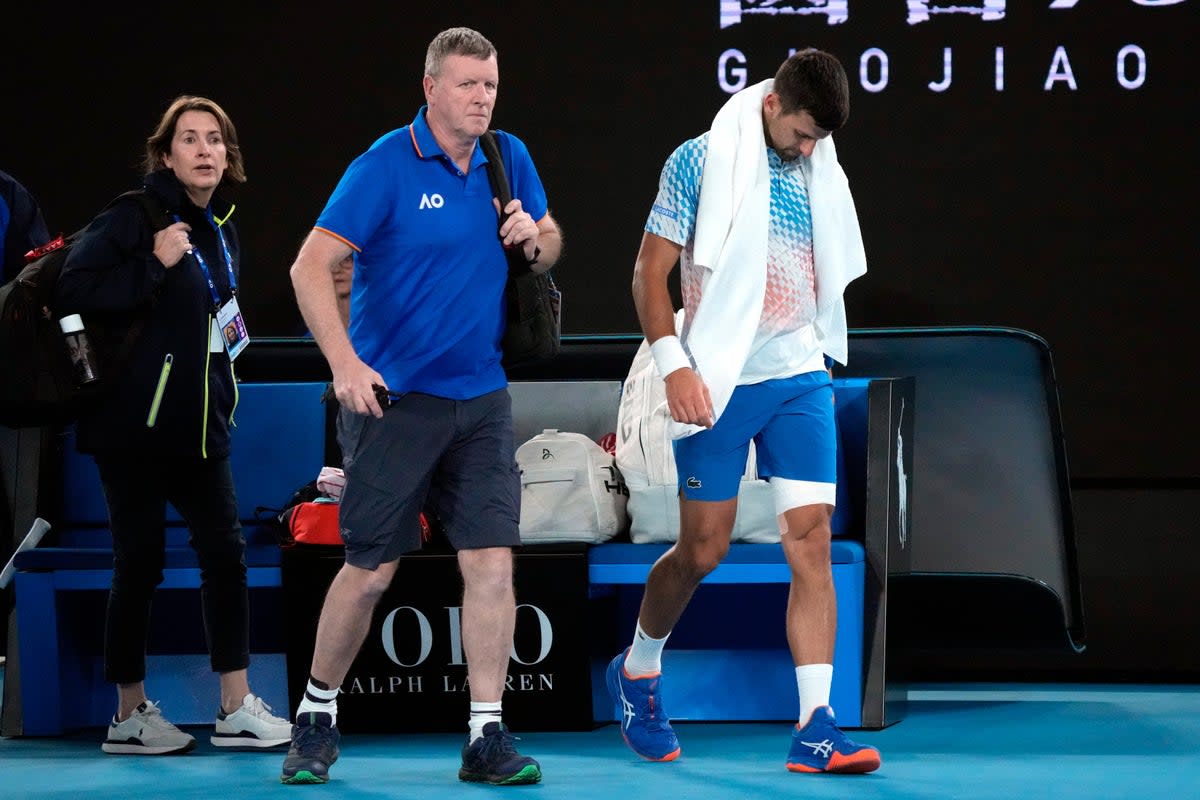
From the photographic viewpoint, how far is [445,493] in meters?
4.32

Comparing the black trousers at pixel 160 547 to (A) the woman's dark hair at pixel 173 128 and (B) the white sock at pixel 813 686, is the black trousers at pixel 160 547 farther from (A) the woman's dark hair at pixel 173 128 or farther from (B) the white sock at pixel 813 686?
(B) the white sock at pixel 813 686

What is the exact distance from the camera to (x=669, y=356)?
14.2 feet

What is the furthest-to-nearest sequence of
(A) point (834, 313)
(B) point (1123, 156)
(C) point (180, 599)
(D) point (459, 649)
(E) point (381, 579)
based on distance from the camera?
(B) point (1123, 156) < (C) point (180, 599) < (D) point (459, 649) < (A) point (834, 313) < (E) point (381, 579)

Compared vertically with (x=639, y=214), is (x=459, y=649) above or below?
below

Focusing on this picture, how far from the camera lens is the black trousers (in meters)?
4.87

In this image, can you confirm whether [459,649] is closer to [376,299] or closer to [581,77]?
[376,299]

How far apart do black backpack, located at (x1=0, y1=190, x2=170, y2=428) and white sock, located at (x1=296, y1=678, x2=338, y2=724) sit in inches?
43.1

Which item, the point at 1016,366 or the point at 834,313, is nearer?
the point at 834,313

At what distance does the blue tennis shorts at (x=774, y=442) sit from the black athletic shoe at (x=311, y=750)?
3.52 feet

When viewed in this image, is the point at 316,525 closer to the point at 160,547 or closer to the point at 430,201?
the point at 160,547

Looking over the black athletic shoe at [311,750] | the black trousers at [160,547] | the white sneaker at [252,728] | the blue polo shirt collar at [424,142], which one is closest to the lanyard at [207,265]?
the black trousers at [160,547]

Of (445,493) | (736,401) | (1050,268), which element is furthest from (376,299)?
(1050,268)

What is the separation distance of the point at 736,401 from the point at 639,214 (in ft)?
7.56

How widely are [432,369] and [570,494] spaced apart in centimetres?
113
